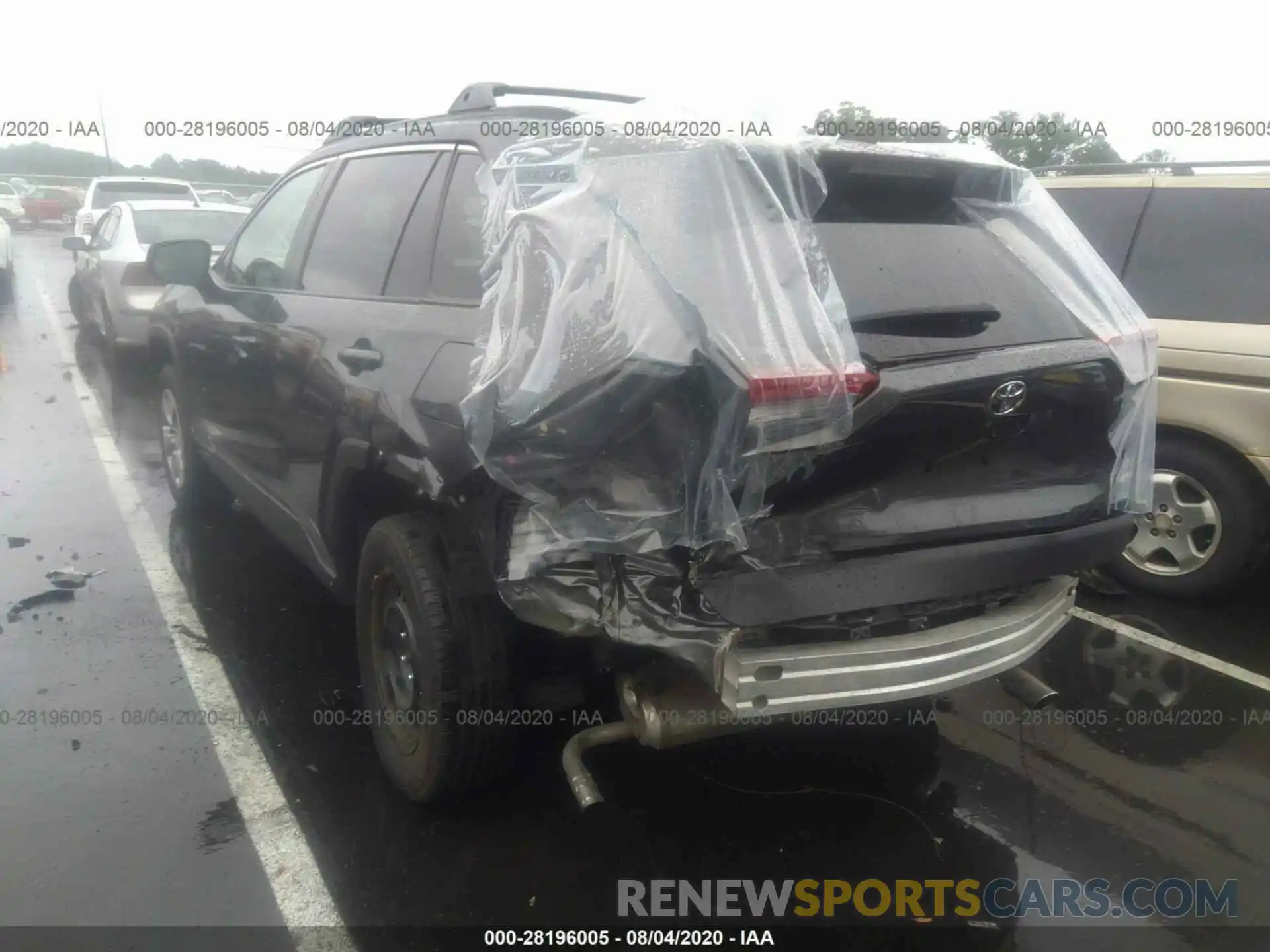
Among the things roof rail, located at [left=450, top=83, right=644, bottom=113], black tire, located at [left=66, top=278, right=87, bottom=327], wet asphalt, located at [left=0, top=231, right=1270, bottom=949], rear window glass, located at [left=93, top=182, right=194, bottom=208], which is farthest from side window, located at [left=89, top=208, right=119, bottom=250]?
roof rail, located at [left=450, top=83, right=644, bottom=113]

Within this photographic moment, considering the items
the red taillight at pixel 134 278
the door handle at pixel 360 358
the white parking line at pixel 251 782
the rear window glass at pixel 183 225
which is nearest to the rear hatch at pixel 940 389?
the door handle at pixel 360 358

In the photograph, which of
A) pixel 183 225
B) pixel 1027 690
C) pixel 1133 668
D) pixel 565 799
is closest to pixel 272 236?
pixel 565 799

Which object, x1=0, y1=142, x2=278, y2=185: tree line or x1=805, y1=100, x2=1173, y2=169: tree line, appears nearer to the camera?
x1=805, y1=100, x2=1173, y2=169: tree line

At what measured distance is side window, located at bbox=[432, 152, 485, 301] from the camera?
8.55 ft

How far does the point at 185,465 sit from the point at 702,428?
12.8ft

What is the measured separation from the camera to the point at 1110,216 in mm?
4824

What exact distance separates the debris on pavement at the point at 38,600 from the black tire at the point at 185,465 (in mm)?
848

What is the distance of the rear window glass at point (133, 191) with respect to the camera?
13.5m

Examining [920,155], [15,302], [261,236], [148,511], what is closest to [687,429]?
[920,155]

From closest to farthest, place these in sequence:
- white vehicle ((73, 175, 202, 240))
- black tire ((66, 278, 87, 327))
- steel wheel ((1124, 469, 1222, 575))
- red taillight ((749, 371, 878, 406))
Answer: red taillight ((749, 371, 878, 406)), steel wheel ((1124, 469, 1222, 575)), black tire ((66, 278, 87, 327)), white vehicle ((73, 175, 202, 240))

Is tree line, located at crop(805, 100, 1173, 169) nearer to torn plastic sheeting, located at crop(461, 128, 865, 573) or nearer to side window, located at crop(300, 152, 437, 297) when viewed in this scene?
torn plastic sheeting, located at crop(461, 128, 865, 573)

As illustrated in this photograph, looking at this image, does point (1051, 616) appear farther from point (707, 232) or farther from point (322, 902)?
point (322, 902)

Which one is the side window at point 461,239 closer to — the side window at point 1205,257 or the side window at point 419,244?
the side window at point 419,244
